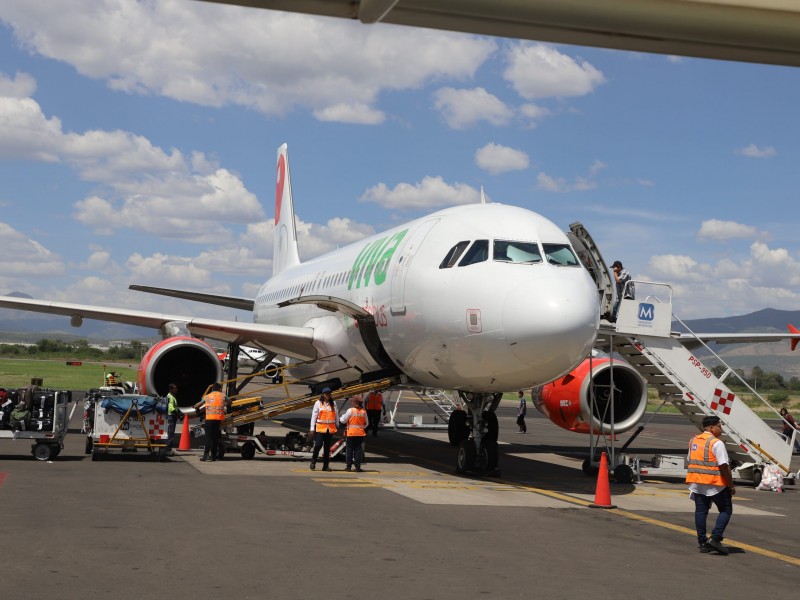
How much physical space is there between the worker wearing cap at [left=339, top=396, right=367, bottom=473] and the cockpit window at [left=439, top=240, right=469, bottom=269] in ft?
10.3

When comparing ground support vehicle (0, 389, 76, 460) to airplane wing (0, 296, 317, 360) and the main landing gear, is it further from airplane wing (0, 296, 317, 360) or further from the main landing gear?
the main landing gear

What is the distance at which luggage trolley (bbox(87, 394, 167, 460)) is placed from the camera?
680 inches

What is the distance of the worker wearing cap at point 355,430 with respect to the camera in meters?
16.6

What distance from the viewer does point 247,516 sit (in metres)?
11.0

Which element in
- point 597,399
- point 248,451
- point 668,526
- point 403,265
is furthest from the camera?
point 597,399

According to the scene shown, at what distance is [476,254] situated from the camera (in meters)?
14.6

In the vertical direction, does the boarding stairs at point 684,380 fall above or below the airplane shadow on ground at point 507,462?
above

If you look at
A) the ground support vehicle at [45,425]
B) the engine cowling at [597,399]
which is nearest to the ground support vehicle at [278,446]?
the ground support vehicle at [45,425]

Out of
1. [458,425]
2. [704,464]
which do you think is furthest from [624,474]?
[704,464]

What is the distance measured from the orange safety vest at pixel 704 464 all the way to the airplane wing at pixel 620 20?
825 cm

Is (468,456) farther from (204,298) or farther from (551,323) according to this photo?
(204,298)

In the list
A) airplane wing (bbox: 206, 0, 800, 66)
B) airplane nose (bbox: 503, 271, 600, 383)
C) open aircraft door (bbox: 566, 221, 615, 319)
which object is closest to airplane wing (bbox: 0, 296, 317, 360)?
open aircraft door (bbox: 566, 221, 615, 319)

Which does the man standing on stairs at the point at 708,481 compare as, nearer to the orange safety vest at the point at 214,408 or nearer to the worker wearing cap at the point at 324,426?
the worker wearing cap at the point at 324,426

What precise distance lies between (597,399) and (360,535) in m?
11.0
